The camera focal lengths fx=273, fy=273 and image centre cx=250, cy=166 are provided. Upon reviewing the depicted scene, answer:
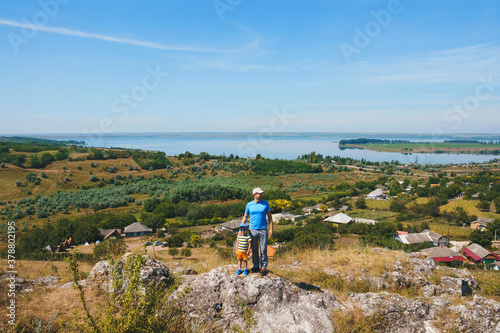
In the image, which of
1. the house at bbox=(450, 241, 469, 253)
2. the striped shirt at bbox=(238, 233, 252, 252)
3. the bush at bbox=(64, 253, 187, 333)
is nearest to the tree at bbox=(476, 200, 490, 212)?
the house at bbox=(450, 241, 469, 253)

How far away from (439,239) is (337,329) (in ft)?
114

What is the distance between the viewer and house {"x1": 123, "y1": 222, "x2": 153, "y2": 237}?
1462 inches

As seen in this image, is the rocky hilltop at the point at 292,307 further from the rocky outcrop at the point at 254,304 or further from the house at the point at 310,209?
the house at the point at 310,209

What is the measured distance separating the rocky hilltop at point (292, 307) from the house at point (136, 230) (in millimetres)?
33866

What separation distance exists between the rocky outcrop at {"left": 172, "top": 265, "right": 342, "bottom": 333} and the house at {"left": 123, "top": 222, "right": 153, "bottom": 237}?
3560 cm

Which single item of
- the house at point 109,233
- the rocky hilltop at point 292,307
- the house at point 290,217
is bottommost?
the house at point 290,217

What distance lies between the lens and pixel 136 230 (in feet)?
124

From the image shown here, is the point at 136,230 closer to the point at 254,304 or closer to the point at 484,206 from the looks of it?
the point at 254,304

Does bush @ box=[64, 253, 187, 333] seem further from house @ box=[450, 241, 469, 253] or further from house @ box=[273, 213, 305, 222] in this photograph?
house @ box=[273, 213, 305, 222]

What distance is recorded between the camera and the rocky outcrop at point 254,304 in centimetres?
485

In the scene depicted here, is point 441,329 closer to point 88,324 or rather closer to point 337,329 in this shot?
point 337,329

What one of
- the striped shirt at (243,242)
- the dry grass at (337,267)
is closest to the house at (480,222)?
the dry grass at (337,267)

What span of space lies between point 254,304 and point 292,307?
745 millimetres

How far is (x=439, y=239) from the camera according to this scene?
106ft
